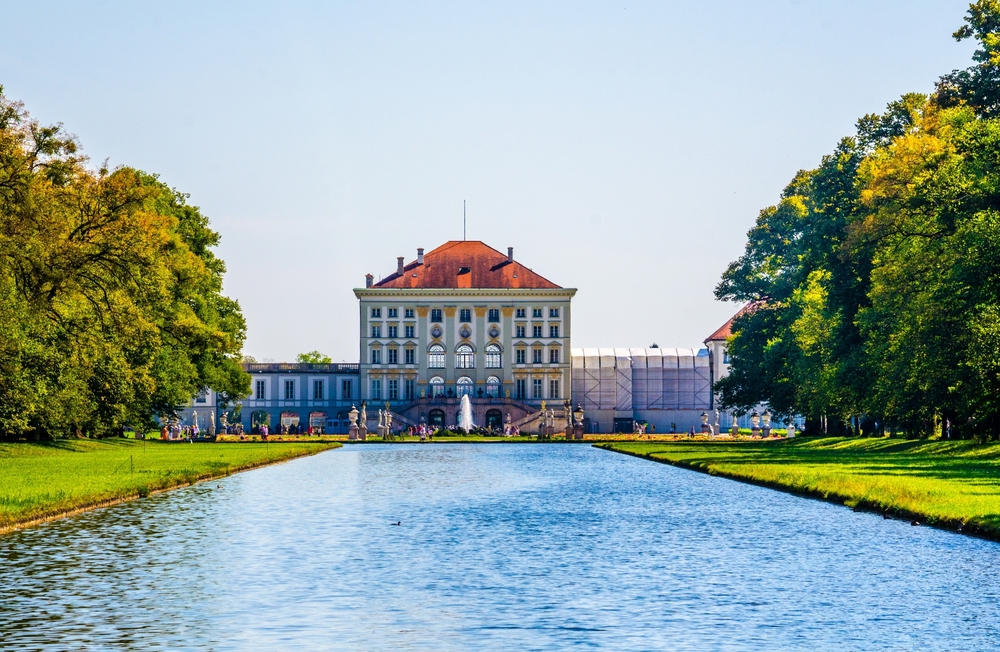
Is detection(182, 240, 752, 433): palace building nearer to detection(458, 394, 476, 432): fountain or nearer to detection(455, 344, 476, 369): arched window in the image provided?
detection(455, 344, 476, 369): arched window

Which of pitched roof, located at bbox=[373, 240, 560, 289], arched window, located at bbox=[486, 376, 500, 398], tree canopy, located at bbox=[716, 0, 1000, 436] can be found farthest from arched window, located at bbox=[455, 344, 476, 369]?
tree canopy, located at bbox=[716, 0, 1000, 436]

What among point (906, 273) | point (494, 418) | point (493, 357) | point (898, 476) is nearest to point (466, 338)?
point (493, 357)

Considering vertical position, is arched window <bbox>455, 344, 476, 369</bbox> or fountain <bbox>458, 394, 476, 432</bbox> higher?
arched window <bbox>455, 344, 476, 369</bbox>

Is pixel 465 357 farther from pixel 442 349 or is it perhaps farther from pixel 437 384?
pixel 437 384

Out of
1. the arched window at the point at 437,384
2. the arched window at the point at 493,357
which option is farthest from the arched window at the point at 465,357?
the arched window at the point at 437,384

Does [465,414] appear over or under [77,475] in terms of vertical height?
over

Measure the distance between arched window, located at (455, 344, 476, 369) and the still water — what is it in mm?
96923

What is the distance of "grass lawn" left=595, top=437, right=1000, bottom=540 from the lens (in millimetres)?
23869

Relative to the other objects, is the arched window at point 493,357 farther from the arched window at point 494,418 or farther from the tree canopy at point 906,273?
the tree canopy at point 906,273

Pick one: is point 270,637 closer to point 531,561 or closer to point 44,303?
point 531,561

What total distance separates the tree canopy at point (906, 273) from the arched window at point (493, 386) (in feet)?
152

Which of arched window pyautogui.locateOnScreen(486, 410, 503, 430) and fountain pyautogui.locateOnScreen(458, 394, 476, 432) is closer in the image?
fountain pyautogui.locateOnScreen(458, 394, 476, 432)

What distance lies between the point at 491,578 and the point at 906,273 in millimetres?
37140

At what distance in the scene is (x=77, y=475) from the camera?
117 ft
